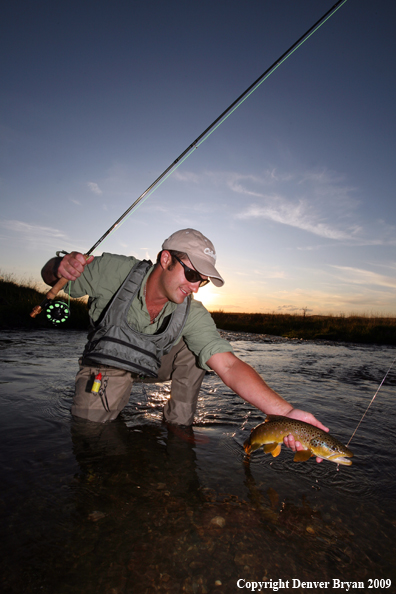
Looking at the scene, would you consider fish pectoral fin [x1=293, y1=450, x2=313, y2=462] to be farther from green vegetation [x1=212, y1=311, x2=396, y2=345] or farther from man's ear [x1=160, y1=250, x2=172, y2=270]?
green vegetation [x1=212, y1=311, x2=396, y2=345]

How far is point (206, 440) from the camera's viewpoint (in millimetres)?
3639

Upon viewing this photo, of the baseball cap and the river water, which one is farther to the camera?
the baseball cap

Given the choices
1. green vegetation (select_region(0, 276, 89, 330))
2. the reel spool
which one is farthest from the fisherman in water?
green vegetation (select_region(0, 276, 89, 330))

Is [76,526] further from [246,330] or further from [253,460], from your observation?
[246,330]

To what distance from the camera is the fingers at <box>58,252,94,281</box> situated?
310cm

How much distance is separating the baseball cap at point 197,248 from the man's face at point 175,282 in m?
0.10

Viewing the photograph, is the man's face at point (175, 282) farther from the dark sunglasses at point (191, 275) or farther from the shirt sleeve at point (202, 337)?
the shirt sleeve at point (202, 337)

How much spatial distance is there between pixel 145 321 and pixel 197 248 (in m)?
1.05

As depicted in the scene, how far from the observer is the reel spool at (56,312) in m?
3.29

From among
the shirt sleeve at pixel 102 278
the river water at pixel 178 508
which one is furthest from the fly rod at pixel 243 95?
the river water at pixel 178 508

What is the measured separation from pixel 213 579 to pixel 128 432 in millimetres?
2059

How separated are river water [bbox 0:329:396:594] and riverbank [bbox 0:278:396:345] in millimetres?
4816

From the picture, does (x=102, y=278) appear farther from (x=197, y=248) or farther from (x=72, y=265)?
(x=197, y=248)

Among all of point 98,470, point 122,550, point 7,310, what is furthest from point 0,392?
point 7,310
